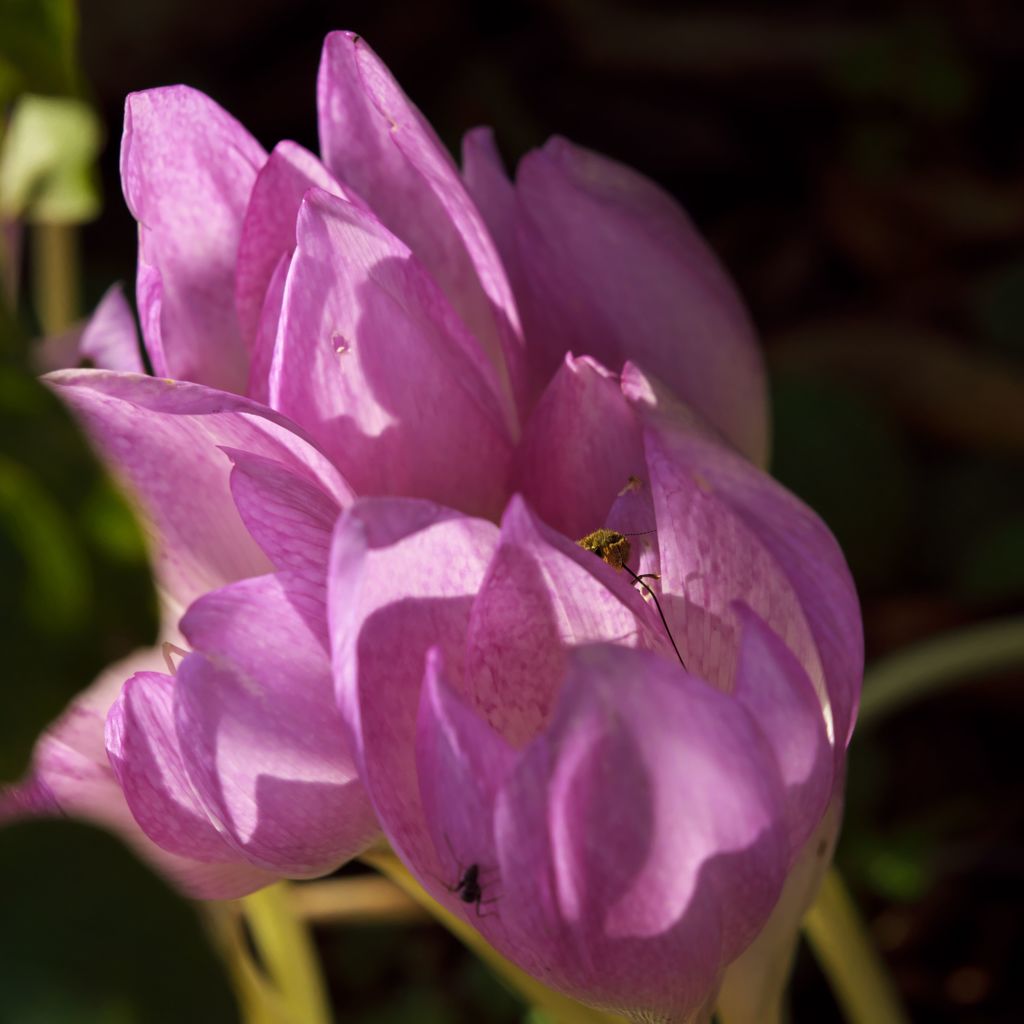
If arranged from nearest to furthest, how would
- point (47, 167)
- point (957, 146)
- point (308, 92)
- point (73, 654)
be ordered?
1. point (73, 654)
2. point (47, 167)
3. point (957, 146)
4. point (308, 92)

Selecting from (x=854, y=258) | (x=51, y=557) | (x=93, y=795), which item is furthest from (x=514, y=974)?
(x=854, y=258)

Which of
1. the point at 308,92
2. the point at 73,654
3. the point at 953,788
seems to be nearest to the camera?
the point at 73,654

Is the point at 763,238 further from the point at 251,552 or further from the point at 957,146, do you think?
the point at 251,552

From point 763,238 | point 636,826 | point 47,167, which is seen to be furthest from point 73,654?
point 763,238

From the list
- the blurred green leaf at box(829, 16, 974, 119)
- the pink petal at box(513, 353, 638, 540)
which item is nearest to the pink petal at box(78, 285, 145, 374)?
the pink petal at box(513, 353, 638, 540)

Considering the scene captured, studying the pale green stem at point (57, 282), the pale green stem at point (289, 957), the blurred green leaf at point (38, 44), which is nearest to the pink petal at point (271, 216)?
the blurred green leaf at point (38, 44)

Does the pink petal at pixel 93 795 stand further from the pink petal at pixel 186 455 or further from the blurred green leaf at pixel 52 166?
the blurred green leaf at pixel 52 166
